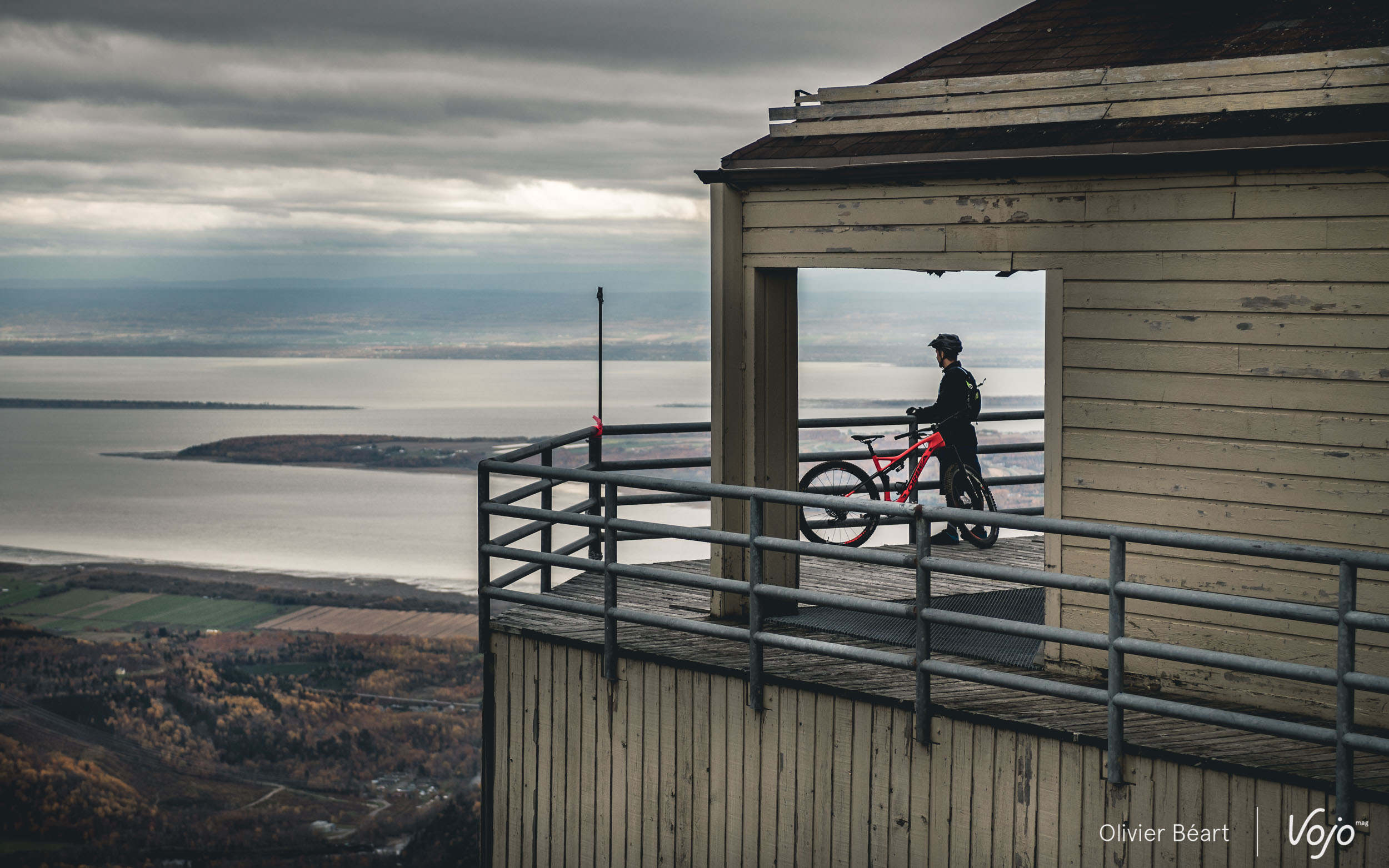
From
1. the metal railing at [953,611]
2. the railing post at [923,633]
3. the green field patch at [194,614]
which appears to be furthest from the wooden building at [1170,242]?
the green field patch at [194,614]

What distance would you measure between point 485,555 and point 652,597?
1895mm

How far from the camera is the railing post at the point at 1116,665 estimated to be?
5730mm

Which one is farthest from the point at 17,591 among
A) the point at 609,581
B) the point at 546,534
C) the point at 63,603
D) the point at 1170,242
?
the point at 1170,242

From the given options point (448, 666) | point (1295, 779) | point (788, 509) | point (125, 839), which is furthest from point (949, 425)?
point (448, 666)

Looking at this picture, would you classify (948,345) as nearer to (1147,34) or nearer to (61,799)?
(1147,34)

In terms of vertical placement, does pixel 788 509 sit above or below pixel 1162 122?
below

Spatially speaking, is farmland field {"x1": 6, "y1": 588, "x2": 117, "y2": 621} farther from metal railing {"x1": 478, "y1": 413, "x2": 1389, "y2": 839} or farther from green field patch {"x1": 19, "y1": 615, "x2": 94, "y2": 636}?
metal railing {"x1": 478, "y1": 413, "x2": 1389, "y2": 839}

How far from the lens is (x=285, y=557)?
17838 centimetres

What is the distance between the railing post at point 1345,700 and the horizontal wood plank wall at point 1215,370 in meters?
1.03

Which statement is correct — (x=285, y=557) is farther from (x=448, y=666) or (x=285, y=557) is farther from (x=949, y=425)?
(x=949, y=425)

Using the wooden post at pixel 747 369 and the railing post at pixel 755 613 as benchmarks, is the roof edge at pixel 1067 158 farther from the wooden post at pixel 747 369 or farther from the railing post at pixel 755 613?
the railing post at pixel 755 613

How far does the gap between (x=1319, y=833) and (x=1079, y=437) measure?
241 cm

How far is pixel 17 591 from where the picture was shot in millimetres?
169000

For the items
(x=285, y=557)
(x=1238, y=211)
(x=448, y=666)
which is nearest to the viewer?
(x=1238, y=211)
